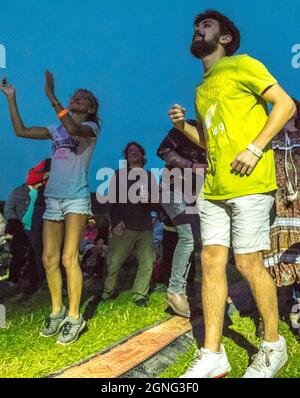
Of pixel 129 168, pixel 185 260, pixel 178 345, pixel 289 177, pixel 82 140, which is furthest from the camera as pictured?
pixel 129 168

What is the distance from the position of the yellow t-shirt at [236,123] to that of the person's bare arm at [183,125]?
231 millimetres

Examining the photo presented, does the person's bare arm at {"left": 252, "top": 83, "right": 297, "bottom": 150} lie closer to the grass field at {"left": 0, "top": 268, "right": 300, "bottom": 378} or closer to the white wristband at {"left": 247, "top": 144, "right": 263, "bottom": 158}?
the white wristband at {"left": 247, "top": 144, "right": 263, "bottom": 158}

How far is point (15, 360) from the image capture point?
3.22 metres

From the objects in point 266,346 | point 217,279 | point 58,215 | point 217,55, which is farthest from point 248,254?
point 58,215

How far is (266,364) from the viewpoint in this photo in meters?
2.78

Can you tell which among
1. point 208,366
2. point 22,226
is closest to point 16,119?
point 208,366

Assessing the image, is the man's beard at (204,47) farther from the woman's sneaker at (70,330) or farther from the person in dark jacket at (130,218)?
the person in dark jacket at (130,218)

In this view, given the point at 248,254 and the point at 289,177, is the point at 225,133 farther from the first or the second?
the point at 289,177

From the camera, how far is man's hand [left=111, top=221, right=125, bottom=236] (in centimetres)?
566

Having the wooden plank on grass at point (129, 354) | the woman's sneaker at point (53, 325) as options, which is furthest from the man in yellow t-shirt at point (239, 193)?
the woman's sneaker at point (53, 325)

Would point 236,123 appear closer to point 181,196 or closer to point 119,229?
point 181,196

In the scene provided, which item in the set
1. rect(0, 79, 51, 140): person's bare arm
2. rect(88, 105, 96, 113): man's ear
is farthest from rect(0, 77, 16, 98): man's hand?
rect(88, 105, 96, 113): man's ear

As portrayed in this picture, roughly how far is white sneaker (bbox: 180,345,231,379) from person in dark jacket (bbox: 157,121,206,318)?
1.55 meters

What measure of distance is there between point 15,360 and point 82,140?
1800 millimetres
